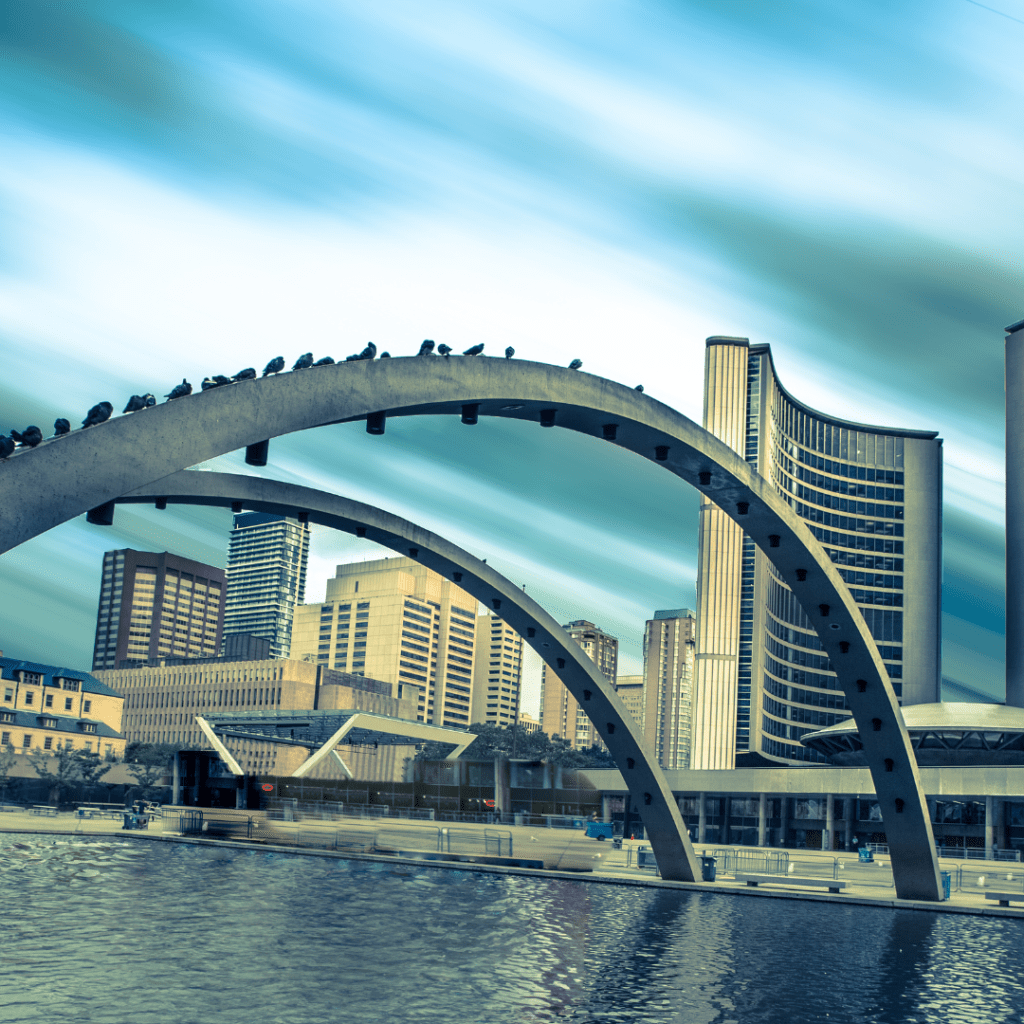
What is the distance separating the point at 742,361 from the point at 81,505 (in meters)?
140

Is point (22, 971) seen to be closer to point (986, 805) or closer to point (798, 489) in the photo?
point (986, 805)

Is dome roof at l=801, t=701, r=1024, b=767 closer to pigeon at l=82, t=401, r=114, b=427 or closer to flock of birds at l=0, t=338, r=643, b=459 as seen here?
flock of birds at l=0, t=338, r=643, b=459

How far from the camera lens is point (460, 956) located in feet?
61.1

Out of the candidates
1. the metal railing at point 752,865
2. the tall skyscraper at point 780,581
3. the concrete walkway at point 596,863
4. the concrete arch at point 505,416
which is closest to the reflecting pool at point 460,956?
the concrete walkway at point 596,863

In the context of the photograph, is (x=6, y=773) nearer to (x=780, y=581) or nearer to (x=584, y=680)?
(x=584, y=680)

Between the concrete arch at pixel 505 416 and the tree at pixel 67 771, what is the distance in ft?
228

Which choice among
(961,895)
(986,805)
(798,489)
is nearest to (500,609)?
(961,895)

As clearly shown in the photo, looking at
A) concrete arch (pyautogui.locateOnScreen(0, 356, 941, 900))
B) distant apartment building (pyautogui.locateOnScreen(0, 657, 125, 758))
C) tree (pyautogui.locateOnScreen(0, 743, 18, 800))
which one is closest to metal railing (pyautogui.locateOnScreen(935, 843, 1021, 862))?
concrete arch (pyautogui.locateOnScreen(0, 356, 941, 900))

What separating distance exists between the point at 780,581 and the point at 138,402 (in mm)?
150479

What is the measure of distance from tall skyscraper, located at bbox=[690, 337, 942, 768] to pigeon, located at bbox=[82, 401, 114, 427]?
400ft

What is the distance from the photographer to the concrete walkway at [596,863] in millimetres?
34750

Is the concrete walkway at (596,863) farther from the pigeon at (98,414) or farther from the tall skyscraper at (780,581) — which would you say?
the tall skyscraper at (780,581)

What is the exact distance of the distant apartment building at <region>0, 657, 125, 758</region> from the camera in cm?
11344

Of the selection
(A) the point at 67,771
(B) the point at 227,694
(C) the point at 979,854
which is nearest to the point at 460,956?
(C) the point at 979,854
